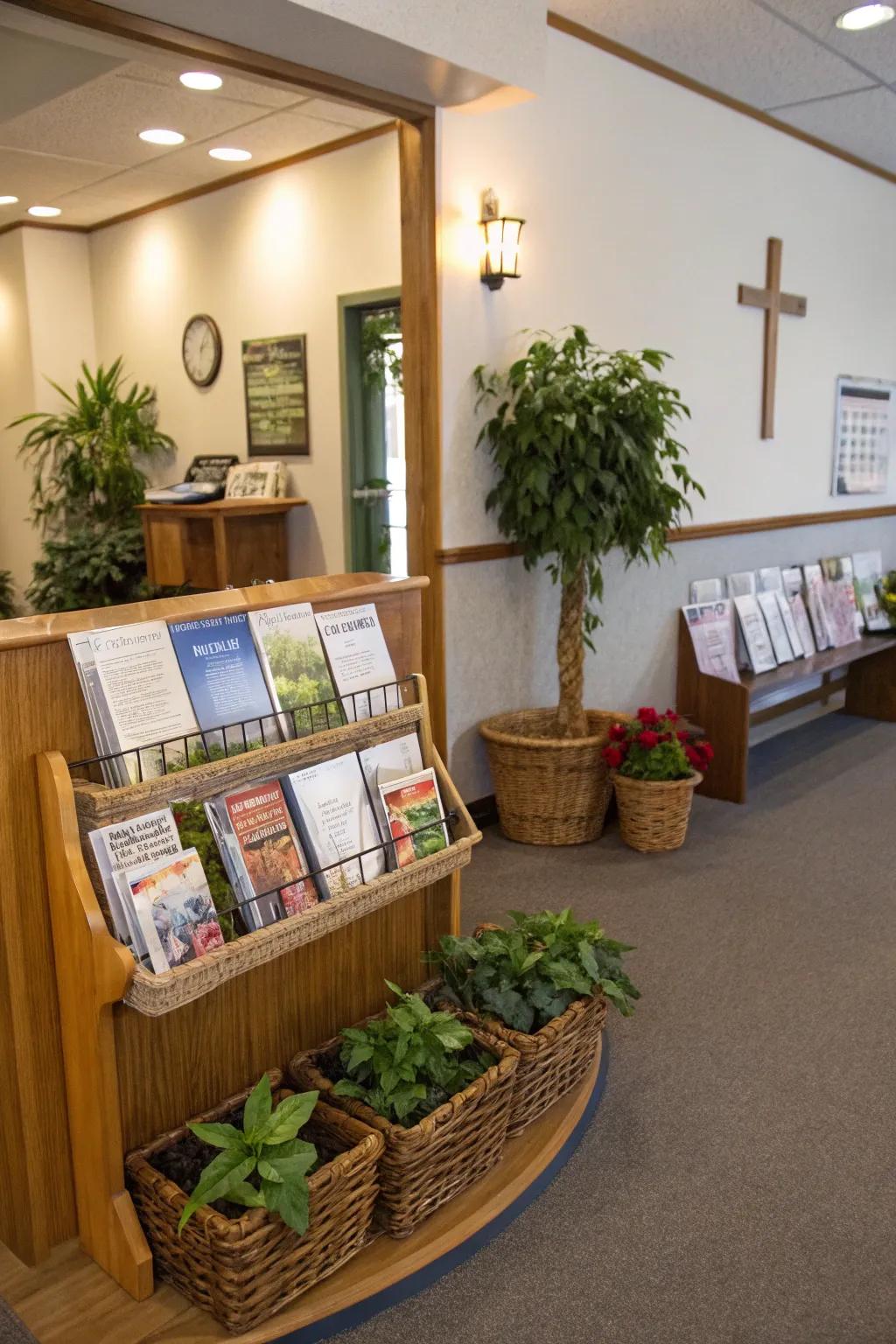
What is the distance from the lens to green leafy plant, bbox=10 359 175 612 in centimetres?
562

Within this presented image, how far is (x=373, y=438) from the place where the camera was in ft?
15.8

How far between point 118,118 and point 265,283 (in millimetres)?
972

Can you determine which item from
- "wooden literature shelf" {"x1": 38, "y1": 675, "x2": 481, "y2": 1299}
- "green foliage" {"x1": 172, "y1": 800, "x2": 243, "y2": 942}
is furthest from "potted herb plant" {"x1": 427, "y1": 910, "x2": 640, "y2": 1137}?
"green foliage" {"x1": 172, "y1": 800, "x2": 243, "y2": 942}

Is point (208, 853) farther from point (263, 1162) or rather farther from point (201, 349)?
point (201, 349)

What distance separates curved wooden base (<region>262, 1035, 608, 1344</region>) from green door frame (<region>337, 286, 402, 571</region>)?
3054 millimetres

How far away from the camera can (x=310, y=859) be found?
1.94 m

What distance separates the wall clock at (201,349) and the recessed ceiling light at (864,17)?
2.99m

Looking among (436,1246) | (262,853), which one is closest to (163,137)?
(262,853)

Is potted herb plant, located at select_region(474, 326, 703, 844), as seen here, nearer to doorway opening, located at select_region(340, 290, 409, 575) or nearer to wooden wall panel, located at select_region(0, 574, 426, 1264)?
doorway opening, located at select_region(340, 290, 409, 575)

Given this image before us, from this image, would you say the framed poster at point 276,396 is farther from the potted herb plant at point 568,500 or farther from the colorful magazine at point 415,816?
the colorful magazine at point 415,816

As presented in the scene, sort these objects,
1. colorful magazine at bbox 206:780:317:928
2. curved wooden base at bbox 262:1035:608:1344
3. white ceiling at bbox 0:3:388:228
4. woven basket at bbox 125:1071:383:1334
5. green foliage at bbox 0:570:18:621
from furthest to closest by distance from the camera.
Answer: green foliage at bbox 0:570:18:621 < white ceiling at bbox 0:3:388:228 < colorful magazine at bbox 206:780:317:928 < curved wooden base at bbox 262:1035:608:1344 < woven basket at bbox 125:1071:383:1334

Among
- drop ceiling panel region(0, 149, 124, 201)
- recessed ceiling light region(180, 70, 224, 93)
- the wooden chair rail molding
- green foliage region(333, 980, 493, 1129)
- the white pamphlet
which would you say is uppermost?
drop ceiling panel region(0, 149, 124, 201)

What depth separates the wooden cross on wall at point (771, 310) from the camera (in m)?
4.97

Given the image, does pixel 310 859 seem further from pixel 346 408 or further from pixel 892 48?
pixel 892 48
